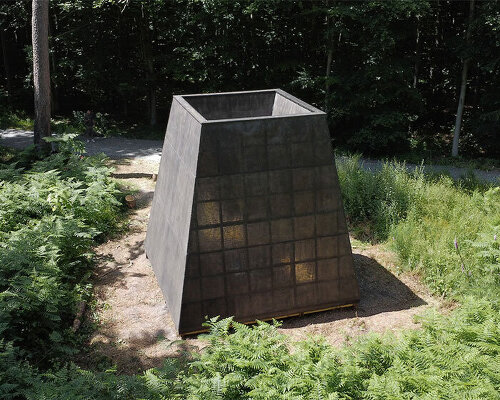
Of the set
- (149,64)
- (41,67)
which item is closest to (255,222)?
(41,67)

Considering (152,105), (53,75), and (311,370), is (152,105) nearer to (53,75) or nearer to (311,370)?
(53,75)

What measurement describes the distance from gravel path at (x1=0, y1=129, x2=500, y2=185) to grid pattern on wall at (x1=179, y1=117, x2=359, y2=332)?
23.0 ft

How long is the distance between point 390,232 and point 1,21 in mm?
14440

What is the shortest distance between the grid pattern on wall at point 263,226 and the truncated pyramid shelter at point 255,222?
1cm

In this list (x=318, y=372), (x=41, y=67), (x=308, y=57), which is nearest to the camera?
(x=318, y=372)

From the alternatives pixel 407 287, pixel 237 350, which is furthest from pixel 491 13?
pixel 237 350

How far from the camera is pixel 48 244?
656cm

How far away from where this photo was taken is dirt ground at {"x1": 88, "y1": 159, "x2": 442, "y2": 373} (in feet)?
18.5

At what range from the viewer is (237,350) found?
4.60 m

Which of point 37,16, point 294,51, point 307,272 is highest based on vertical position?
point 37,16

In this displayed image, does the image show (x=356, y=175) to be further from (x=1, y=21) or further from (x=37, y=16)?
(x=1, y=21)

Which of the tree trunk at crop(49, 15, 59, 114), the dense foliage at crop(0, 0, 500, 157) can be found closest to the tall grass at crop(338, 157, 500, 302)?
the dense foliage at crop(0, 0, 500, 157)

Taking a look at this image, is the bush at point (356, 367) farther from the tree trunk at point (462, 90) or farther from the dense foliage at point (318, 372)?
the tree trunk at point (462, 90)

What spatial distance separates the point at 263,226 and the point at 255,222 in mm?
98
